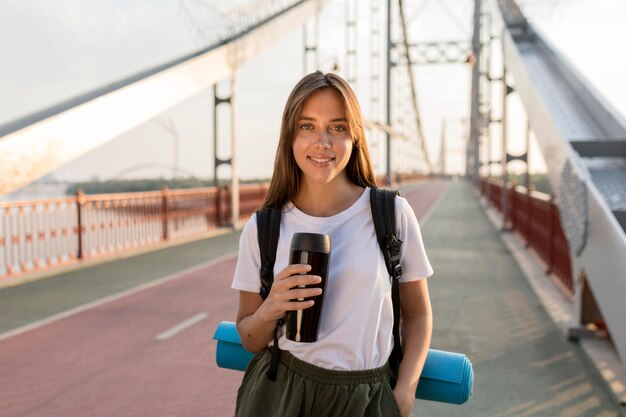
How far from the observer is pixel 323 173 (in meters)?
1.59

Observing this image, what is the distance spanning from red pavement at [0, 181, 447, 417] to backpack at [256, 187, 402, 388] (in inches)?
82.6

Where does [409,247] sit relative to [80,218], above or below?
above

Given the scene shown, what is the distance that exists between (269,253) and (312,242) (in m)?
0.22

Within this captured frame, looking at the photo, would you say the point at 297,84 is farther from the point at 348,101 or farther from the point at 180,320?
the point at 180,320

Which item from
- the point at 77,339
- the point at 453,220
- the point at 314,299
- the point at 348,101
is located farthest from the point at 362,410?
the point at 453,220

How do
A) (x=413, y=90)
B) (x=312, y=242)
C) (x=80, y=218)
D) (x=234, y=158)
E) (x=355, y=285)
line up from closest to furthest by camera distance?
(x=312, y=242) → (x=355, y=285) → (x=80, y=218) → (x=234, y=158) → (x=413, y=90)

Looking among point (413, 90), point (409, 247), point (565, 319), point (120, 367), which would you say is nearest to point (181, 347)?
point (120, 367)

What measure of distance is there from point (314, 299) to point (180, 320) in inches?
173

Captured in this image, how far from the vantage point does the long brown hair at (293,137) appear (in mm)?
1580

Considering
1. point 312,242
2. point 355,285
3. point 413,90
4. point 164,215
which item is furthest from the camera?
Answer: point 413,90

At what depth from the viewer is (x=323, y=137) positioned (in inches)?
62.1

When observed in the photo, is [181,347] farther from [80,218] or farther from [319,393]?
[80,218]

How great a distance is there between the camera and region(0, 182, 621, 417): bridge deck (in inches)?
143

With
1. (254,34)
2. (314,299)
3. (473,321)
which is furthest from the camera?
(254,34)
